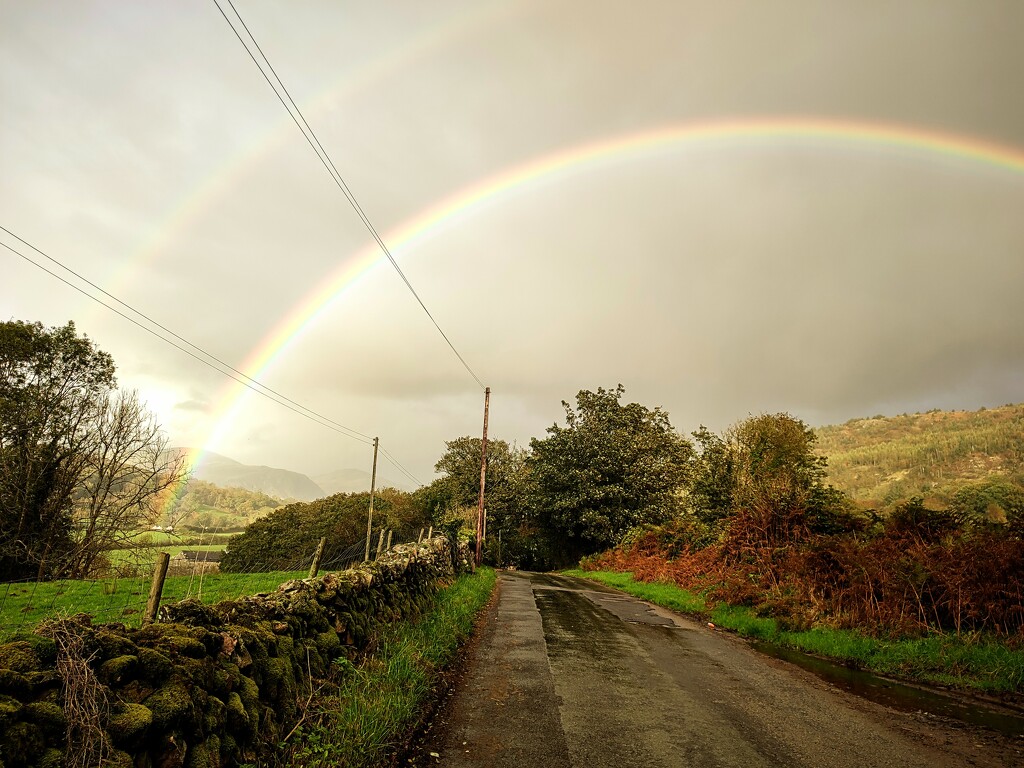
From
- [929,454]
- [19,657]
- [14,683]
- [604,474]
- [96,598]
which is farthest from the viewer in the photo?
[929,454]

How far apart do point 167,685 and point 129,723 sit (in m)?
0.44

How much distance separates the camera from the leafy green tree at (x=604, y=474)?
3891 centimetres

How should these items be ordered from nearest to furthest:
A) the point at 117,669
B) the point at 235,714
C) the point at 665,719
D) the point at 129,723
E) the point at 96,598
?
the point at 129,723, the point at 117,669, the point at 235,714, the point at 665,719, the point at 96,598

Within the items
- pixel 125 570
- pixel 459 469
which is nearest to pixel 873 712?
pixel 125 570

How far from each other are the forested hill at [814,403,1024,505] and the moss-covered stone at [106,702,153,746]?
164 feet

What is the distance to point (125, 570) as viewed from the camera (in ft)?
67.4

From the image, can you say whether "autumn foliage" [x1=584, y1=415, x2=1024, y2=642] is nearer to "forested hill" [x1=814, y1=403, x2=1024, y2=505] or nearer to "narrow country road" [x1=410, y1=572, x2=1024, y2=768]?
"narrow country road" [x1=410, y1=572, x2=1024, y2=768]

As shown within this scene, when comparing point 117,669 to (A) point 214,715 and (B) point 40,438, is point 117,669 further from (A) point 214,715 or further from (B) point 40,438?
(B) point 40,438

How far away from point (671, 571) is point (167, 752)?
20.9m

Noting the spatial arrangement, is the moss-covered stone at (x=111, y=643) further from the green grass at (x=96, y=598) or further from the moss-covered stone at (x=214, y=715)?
the green grass at (x=96, y=598)

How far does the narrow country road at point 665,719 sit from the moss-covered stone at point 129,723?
2601 mm

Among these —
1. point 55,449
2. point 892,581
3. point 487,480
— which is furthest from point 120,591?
point 487,480

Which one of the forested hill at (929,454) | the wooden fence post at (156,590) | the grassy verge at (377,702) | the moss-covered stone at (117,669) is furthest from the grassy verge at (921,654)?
the forested hill at (929,454)

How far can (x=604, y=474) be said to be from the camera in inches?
1593
